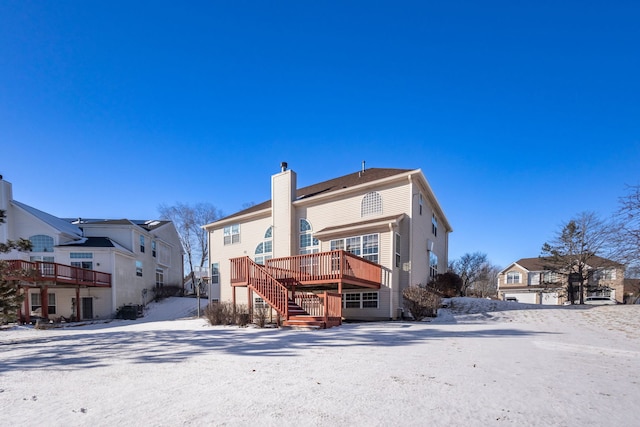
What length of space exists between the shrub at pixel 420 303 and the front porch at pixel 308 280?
4.88 feet

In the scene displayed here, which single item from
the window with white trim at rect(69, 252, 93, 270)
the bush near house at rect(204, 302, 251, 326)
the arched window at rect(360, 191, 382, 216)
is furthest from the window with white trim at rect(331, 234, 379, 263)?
the window with white trim at rect(69, 252, 93, 270)

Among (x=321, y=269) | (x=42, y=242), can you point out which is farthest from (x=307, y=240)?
(x=42, y=242)

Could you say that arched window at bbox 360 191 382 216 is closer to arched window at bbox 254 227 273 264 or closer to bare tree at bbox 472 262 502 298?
arched window at bbox 254 227 273 264

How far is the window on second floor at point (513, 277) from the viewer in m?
44.3

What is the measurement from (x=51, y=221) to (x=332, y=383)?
27.7m

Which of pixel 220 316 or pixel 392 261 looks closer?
pixel 220 316

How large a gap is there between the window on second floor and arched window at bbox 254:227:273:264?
39879 millimetres

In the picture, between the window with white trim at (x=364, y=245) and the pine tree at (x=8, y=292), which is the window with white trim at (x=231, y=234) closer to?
the window with white trim at (x=364, y=245)

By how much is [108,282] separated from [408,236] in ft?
68.3

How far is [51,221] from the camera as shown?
23.5 metres

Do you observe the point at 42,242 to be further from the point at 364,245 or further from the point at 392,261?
the point at 392,261

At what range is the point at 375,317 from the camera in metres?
14.3

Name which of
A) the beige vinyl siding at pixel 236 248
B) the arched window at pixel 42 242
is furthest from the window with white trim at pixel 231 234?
the arched window at pixel 42 242

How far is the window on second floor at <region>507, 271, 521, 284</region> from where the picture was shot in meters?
44.3
